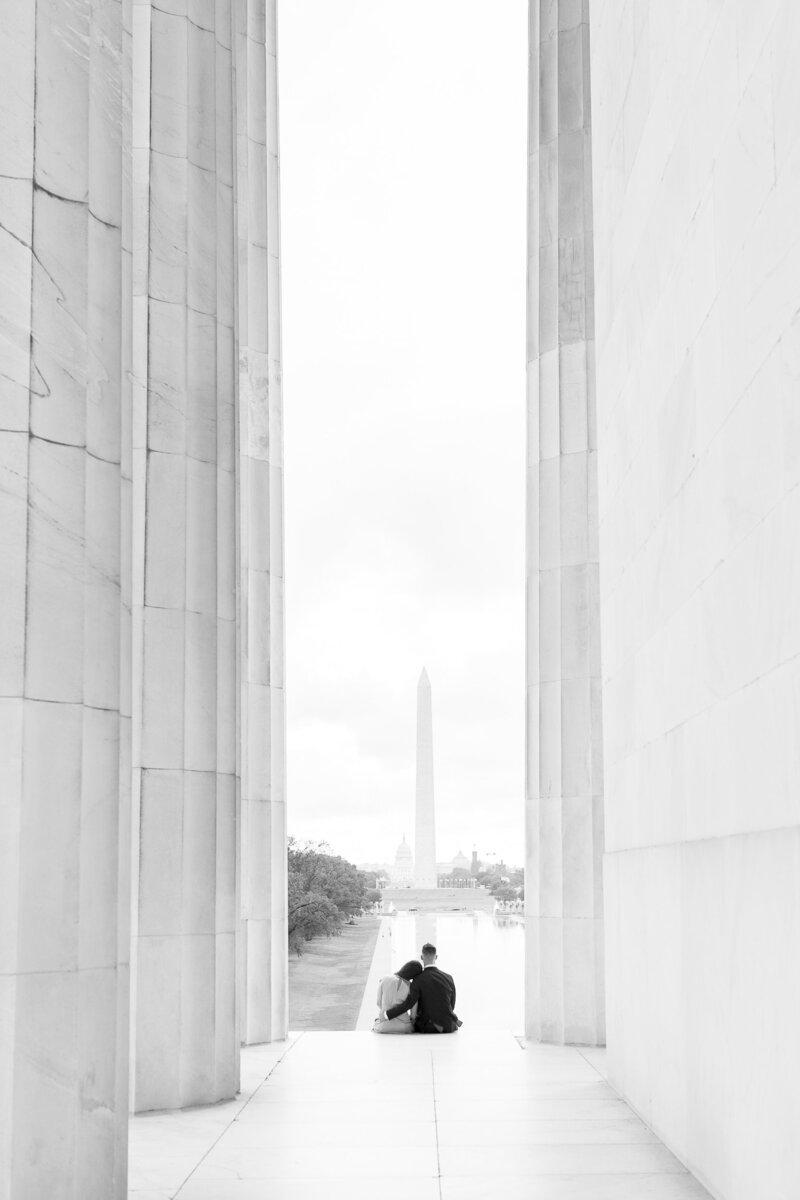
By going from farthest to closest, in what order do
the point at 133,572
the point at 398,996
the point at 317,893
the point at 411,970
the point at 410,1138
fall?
the point at 317,893 < the point at 411,970 < the point at 398,996 < the point at 133,572 < the point at 410,1138

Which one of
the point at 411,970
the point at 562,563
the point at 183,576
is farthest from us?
the point at 562,563

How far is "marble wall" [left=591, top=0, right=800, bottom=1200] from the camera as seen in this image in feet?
40.6

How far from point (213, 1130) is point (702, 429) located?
443 inches

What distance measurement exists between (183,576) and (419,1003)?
1296cm

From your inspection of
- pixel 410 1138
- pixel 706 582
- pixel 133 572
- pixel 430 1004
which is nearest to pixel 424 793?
pixel 430 1004

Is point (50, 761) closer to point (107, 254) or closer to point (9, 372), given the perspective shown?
point (9, 372)

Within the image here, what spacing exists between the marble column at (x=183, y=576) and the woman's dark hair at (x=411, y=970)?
8808 millimetres

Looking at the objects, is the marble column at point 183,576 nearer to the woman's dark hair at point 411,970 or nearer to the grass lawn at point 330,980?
the woman's dark hair at point 411,970

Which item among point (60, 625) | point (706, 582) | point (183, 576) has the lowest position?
point (60, 625)

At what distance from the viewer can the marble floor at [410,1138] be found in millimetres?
15039

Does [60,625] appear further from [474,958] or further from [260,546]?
[474,958]

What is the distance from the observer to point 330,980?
58.8 meters

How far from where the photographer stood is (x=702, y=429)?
607 inches

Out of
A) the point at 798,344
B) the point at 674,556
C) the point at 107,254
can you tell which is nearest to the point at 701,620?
the point at 674,556
